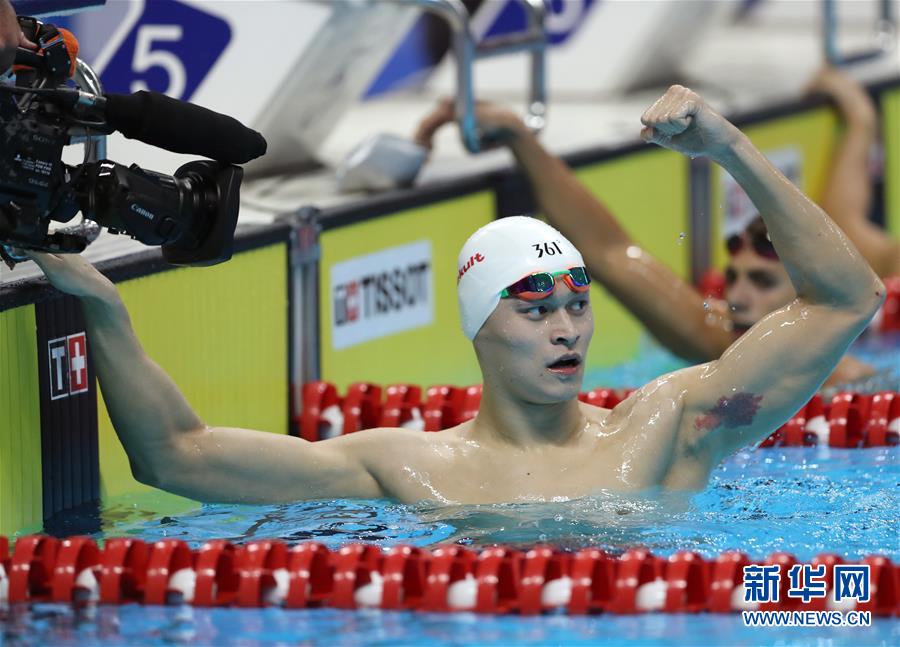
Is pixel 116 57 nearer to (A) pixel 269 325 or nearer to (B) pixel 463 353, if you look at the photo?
(A) pixel 269 325

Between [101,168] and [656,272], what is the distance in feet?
7.26

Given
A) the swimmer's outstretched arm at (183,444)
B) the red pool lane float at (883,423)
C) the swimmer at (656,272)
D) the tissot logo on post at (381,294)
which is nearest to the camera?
the swimmer's outstretched arm at (183,444)

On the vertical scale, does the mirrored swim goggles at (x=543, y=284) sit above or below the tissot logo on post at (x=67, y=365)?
above

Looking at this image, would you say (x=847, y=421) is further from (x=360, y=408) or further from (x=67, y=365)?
(x=67, y=365)

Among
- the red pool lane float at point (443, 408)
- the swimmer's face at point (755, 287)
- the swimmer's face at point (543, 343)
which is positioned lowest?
the red pool lane float at point (443, 408)

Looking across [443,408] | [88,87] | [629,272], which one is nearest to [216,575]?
[88,87]

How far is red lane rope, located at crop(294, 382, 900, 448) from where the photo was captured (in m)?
4.37

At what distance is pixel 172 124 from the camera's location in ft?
9.87

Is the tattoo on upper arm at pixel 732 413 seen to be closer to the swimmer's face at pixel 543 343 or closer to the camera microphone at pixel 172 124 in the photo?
the swimmer's face at pixel 543 343

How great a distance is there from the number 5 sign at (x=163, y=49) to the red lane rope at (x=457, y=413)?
2.87 ft

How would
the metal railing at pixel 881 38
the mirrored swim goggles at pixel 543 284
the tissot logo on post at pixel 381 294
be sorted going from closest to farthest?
the mirrored swim goggles at pixel 543 284, the tissot logo on post at pixel 381 294, the metal railing at pixel 881 38

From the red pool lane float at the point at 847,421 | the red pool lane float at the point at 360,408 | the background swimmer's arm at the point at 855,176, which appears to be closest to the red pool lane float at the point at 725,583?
the red pool lane float at the point at 847,421

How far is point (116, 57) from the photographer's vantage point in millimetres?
4473

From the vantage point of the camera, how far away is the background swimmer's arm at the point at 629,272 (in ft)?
16.2
